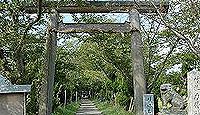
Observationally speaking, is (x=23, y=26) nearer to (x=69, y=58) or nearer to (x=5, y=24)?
(x=5, y=24)

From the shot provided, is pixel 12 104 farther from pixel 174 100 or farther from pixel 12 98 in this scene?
pixel 174 100

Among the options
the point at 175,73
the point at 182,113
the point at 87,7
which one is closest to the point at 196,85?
the point at 182,113

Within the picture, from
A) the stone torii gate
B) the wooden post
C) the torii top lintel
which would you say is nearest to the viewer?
the torii top lintel

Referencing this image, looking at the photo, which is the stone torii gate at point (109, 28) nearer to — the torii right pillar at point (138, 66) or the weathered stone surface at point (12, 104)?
the torii right pillar at point (138, 66)

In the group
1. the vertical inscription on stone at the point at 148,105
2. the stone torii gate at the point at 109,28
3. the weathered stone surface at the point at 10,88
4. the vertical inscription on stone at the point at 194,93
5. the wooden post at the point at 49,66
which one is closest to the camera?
the vertical inscription on stone at the point at 194,93

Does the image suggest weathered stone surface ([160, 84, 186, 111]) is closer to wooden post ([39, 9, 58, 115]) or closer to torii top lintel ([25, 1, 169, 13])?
torii top lintel ([25, 1, 169, 13])

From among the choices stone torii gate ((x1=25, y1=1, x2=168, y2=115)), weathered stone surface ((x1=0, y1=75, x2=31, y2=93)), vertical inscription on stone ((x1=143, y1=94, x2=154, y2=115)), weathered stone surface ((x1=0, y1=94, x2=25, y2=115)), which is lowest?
vertical inscription on stone ((x1=143, y1=94, x2=154, y2=115))

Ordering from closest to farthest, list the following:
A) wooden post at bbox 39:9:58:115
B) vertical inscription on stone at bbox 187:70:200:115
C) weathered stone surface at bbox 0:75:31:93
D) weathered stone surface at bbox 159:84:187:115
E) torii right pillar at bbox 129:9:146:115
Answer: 1. vertical inscription on stone at bbox 187:70:200:115
2. weathered stone surface at bbox 0:75:31:93
3. weathered stone surface at bbox 159:84:187:115
4. wooden post at bbox 39:9:58:115
5. torii right pillar at bbox 129:9:146:115

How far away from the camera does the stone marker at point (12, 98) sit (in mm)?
4859

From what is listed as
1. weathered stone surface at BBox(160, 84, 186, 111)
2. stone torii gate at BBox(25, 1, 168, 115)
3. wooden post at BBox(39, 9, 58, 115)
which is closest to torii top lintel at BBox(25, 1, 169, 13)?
stone torii gate at BBox(25, 1, 168, 115)

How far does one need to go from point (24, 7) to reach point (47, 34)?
9.44ft

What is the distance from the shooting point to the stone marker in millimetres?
4859

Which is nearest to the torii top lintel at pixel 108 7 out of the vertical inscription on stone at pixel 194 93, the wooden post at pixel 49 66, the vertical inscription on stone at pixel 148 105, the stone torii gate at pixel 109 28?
the stone torii gate at pixel 109 28

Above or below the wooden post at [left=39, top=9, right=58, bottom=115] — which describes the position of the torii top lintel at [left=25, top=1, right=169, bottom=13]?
above
